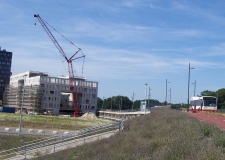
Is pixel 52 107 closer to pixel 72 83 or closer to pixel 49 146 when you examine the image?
pixel 72 83

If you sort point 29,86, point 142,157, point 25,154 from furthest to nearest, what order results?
point 29,86 → point 25,154 → point 142,157

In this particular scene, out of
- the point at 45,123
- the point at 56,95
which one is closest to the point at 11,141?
the point at 45,123

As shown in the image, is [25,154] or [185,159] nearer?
[185,159]

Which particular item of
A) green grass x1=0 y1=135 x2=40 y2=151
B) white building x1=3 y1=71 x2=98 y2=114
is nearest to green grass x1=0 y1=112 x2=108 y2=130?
green grass x1=0 y1=135 x2=40 y2=151

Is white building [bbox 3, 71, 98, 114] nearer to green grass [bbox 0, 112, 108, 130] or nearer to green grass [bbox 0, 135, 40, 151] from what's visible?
green grass [bbox 0, 112, 108, 130]

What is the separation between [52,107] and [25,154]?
143277 millimetres

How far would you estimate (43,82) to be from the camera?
173 m

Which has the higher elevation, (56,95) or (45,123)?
(56,95)

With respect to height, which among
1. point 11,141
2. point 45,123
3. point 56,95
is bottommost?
point 11,141

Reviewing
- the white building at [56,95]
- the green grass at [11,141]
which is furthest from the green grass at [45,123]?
the white building at [56,95]

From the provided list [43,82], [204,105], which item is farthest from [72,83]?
[204,105]

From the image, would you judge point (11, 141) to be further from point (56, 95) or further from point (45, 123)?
point (56, 95)

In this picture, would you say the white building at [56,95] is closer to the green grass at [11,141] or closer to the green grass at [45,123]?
the green grass at [45,123]

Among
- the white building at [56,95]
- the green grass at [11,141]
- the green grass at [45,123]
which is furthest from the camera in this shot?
the white building at [56,95]
